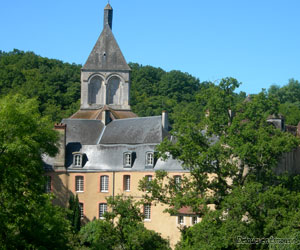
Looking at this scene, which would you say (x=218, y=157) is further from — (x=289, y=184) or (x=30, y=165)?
(x=30, y=165)

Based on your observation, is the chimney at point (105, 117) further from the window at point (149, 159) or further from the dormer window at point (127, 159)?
the window at point (149, 159)

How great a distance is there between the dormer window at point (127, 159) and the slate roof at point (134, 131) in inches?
52.5

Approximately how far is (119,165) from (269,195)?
56.8 ft

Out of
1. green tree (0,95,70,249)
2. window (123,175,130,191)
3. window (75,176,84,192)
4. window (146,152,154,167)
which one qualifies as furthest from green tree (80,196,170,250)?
window (75,176,84,192)

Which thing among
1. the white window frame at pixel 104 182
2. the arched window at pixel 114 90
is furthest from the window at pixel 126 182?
the arched window at pixel 114 90

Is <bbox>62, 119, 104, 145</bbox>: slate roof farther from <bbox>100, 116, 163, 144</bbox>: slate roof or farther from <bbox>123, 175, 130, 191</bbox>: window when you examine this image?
<bbox>123, 175, 130, 191</bbox>: window

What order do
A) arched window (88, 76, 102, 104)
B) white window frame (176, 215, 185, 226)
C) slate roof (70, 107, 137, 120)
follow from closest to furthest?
white window frame (176, 215, 185, 226), slate roof (70, 107, 137, 120), arched window (88, 76, 102, 104)

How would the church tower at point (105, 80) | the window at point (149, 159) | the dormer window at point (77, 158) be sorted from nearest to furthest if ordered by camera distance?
1. the window at point (149, 159)
2. the dormer window at point (77, 158)
3. the church tower at point (105, 80)

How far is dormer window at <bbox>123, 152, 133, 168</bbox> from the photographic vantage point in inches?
1626

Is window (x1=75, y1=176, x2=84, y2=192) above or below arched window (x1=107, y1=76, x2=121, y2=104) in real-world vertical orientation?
below

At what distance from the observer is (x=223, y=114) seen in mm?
28109

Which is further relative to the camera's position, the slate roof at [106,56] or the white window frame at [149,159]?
the slate roof at [106,56]

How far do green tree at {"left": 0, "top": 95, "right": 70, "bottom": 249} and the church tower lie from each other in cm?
2315

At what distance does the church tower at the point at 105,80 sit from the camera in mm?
52875
